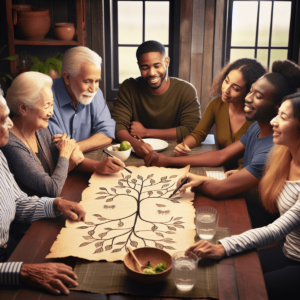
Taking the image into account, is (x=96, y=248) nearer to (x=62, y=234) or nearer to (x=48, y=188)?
(x=62, y=234)

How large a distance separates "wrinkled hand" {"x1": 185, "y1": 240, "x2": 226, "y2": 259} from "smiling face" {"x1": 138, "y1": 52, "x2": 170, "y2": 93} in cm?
172

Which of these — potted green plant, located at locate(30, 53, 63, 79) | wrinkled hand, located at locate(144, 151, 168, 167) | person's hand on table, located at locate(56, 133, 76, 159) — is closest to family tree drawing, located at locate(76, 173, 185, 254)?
wrinkled hand, located at locate(144, 151, 168, 167)

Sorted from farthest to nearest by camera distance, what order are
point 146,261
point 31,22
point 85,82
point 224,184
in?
point 31,22 < point 85,82 < point 224,184 < point 146,261

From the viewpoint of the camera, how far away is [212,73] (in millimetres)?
3979

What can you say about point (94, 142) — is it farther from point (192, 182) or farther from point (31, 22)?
point (31, 22)

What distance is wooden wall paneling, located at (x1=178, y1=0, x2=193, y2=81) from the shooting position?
3801mm

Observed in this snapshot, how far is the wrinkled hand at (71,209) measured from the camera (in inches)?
64.4

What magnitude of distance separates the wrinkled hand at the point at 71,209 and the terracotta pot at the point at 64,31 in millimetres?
2405

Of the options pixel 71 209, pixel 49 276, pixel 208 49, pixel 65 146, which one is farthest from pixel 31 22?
pixel 49 276

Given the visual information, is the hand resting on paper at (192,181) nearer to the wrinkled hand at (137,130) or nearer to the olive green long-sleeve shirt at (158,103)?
the wrinkled hand at (137,130)

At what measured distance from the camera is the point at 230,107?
2.63 meters

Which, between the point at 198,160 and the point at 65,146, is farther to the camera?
the point at 198,160

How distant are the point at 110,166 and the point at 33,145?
0.44m

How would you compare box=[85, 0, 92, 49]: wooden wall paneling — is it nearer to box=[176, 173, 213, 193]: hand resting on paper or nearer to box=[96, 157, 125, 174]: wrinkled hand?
box=[96, 157, 125, 174]: wrinkled hand
